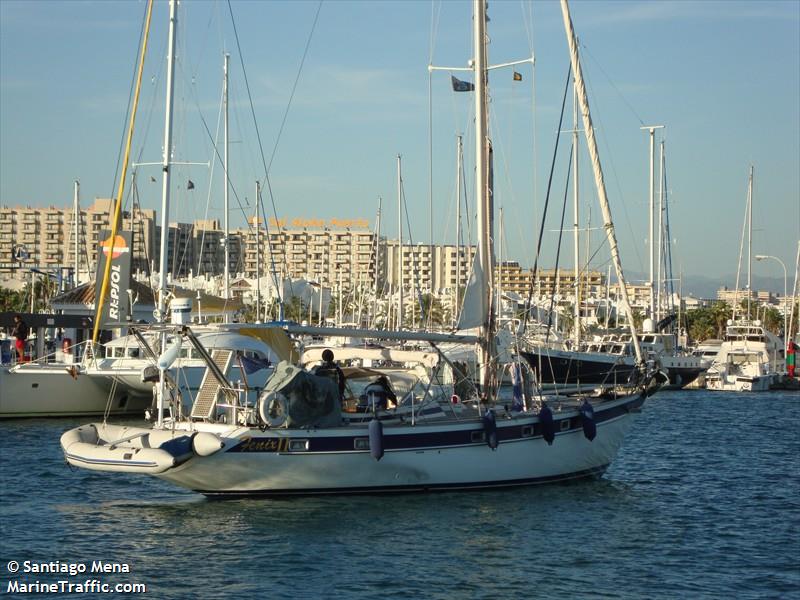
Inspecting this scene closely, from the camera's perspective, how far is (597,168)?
82.7 feet

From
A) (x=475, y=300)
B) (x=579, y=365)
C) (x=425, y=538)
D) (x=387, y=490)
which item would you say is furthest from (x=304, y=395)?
(x=579, y=365)

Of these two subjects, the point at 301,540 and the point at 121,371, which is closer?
the point at 301,540

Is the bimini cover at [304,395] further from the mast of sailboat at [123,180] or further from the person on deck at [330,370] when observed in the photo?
the mast of sailboat at [123,180]

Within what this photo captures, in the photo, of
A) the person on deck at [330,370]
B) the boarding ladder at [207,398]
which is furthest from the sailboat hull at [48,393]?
the person on deck at [330,370]

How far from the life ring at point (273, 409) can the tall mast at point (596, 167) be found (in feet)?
27.8

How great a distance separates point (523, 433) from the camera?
22.1 meters

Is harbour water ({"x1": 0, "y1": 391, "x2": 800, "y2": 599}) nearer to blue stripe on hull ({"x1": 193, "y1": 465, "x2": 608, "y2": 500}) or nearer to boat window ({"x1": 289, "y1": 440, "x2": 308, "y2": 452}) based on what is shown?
blue stripe on hull ({"x1": 193, "y1": 465, "x2": 608, "y2": 500})

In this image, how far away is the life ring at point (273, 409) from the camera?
19.7 m

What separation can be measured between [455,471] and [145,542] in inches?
245

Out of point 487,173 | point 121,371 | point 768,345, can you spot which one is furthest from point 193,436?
point 768,345

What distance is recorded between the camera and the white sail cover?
22672 mm

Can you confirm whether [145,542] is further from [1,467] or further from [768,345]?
[768,345]

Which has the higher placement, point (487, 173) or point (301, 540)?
point (487, 173)

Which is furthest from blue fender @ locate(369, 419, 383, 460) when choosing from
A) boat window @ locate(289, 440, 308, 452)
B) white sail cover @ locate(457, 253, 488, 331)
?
white sail cover @ locate(457, 253, 488, 331)
